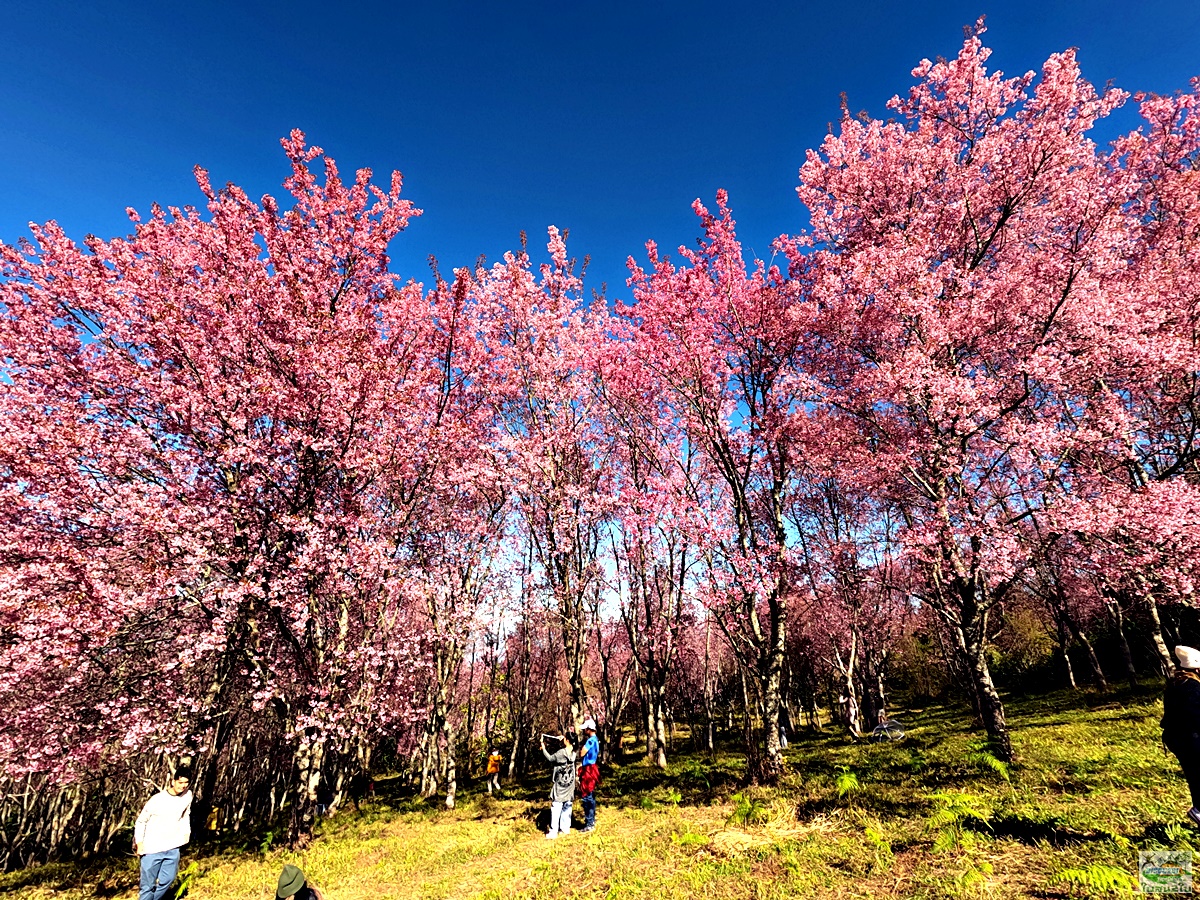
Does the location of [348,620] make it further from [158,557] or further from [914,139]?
[914,139]

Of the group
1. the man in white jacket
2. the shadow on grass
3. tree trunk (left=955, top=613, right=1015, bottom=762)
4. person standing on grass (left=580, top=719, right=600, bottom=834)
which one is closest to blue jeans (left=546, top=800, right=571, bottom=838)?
person standing on grass (left=580, top=719, right=600, bottom=834)

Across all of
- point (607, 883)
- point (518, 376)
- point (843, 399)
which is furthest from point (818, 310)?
point (607, 883)

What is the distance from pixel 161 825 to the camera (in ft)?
23.8

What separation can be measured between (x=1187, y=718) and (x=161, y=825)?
1286cm

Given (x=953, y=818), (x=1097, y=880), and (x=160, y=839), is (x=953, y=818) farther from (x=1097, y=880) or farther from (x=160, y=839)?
(x=160, y=839)

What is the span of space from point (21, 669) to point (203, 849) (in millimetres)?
6071

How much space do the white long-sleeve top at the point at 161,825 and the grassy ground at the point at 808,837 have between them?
2.98m

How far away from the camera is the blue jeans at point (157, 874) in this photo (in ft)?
23.4

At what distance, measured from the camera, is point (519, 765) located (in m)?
23.9

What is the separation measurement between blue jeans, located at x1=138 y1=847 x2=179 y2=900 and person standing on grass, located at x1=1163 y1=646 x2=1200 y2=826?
41.0ft

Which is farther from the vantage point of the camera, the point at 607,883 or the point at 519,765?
the point at 519,765

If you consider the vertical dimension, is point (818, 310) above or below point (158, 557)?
above

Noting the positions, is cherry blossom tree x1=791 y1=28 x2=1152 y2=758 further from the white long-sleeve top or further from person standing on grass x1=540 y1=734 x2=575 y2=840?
the white long-sleeve top

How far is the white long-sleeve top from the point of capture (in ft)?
23.6
